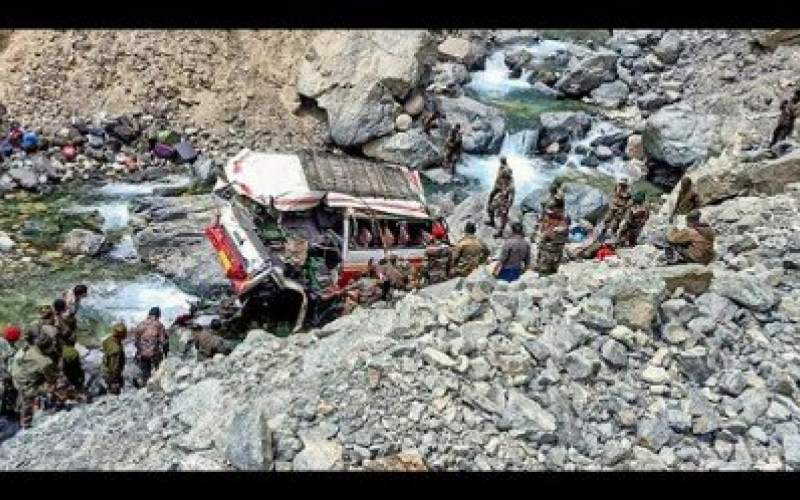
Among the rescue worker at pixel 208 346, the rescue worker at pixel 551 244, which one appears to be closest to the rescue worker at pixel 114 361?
the rescue worker at pixel 208 346

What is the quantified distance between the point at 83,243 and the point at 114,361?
550 centimetres

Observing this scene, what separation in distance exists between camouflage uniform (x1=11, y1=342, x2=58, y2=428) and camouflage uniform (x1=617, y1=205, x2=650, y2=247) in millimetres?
9317

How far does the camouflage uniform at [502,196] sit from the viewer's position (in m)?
16.2

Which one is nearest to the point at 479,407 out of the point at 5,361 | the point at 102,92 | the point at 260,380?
the point at 260,380

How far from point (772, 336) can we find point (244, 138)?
14.2m

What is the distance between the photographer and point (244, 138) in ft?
67.4

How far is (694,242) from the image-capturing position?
1130 centimetres

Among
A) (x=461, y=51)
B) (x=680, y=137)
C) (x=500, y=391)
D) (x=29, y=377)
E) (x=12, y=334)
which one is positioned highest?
(x=500, y=391)

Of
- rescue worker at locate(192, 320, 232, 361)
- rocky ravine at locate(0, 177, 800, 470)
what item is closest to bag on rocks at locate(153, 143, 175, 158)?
rescue worker at locate(192, 320, 232, 361)

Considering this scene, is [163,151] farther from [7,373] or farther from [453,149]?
[7,373]

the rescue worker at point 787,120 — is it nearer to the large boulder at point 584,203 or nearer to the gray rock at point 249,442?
the large boulder at point 584,203

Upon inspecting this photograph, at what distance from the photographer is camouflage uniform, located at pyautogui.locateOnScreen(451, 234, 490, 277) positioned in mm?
12727

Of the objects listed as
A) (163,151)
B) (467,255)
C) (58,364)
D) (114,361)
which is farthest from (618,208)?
(163,151)
